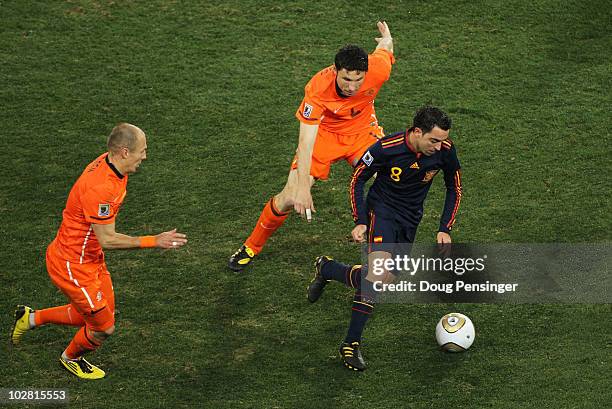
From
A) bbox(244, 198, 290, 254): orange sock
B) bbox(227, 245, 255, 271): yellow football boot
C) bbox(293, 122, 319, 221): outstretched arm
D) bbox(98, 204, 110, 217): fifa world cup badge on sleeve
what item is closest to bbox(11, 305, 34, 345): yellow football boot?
bbox(98, 204, 110, 217): fifa world cup badge on sleeve

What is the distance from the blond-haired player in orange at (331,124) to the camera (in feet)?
31.1

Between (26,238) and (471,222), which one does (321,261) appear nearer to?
(471,222)

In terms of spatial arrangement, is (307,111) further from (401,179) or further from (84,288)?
(84,288)

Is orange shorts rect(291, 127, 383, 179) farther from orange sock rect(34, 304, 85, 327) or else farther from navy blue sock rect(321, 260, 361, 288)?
orange sock rect(34, 304, 85, 327)

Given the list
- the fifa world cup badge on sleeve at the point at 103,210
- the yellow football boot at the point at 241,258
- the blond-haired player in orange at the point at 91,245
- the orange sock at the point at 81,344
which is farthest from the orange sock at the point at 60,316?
the yellow football boot at the point at 241,258

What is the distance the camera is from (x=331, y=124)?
1033 centimetres

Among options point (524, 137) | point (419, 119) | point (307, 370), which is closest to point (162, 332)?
point (307, 370)

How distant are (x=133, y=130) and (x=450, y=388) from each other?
3301 mm

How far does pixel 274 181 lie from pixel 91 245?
354 centimetres

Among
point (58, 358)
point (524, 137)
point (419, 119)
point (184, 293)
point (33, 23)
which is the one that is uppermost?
point (33, 23)

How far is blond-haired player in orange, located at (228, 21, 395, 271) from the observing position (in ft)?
31.1

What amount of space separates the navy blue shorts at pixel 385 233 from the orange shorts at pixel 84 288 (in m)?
2.32

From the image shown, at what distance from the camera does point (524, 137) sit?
1205cm

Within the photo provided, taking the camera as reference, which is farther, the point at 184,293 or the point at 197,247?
the point at 197,247
